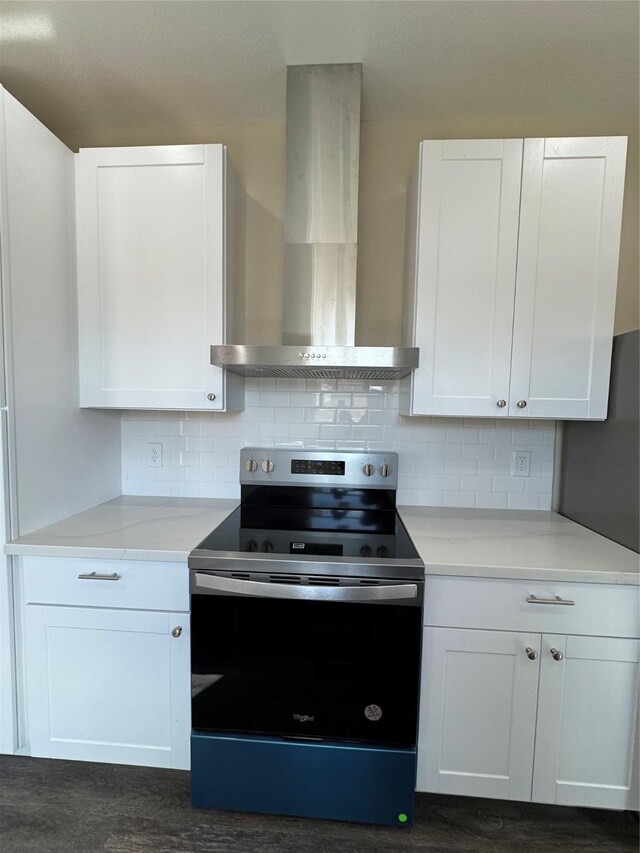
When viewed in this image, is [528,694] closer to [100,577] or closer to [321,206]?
[100,577]

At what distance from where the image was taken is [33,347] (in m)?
1.47

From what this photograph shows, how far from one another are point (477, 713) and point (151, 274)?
6.29 feet

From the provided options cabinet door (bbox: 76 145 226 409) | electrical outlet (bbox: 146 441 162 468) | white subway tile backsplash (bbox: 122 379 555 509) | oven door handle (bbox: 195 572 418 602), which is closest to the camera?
oven door handle (bbox: 195 572 418 602)

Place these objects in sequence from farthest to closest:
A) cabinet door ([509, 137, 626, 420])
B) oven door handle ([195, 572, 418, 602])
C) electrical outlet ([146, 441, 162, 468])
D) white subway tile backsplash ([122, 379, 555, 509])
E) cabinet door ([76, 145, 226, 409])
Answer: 1. electrical outlet ([146, 441, 162, 468])
2. white subway tile backsplash ([122, 379, 555, 509])
3. cabinet door ([76, 145, 226, 409])
4. cabinet door ([509, 137, 626, 420])
5. oven door handle ([195, 572, 418, 602])

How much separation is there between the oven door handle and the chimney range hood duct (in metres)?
0.75

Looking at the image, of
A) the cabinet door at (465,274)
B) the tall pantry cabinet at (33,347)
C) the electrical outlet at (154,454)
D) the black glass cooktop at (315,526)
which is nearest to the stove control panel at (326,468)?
the black glass cooktop at (315,526)

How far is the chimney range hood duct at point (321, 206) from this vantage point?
1564mm

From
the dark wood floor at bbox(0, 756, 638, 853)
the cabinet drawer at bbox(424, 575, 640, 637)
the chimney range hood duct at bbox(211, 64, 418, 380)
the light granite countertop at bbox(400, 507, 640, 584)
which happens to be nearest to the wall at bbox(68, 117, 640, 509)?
the light granite countertop at bbox(400, 507, 640, 584)

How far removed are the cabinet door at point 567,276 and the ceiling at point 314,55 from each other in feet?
1.03

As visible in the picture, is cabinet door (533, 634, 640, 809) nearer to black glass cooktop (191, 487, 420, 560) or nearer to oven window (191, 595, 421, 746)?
oven window (191, 595, 421, 746)

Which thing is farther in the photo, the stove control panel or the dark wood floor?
the stove control panel

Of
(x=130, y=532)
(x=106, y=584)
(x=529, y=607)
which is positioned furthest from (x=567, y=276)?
(x=106, y=584)

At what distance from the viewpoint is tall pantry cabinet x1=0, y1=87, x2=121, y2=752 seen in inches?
53.6

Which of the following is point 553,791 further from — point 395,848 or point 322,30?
point 322,30
